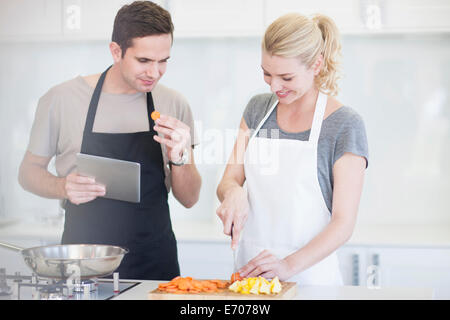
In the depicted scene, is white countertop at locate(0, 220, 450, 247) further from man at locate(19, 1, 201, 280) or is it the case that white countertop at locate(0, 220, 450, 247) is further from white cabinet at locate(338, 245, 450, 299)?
man at locate(19, 1, 201, 280)

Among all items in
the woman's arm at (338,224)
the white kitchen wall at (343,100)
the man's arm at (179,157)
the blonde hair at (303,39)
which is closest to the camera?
the woman's arm at (338,224)

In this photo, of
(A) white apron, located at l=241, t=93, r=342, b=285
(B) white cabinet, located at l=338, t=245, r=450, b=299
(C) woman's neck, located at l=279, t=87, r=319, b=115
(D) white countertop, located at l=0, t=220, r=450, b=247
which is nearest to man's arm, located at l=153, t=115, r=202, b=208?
(D) white countertop, located at l=0, t=220, r=450, b=247

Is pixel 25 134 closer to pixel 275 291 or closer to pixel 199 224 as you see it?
pixel 199 224

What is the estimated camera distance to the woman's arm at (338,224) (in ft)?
4.94

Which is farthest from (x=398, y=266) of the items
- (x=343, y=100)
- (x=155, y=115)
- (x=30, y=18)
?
(x=30, y=18)

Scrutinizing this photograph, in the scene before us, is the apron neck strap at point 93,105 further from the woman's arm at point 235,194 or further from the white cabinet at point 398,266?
the white cabinet at point 398,266

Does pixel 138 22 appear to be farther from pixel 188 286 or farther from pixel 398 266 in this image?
pixel 398 266

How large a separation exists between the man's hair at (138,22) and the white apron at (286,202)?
1.60ft

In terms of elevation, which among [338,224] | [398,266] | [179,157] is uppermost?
[179,157]

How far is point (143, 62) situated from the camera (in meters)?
1.94

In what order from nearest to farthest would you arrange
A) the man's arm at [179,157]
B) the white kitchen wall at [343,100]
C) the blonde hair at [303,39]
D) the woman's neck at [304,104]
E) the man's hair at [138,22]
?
the blonde hair at [303,39]
the woman's neck at [304,104]
the man's arm at [179,157]
the man's hair at [138,22]
the white kitchen wall at [343,100]

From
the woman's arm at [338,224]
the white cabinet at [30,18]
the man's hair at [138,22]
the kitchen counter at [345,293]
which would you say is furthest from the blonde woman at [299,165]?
the white cabinet at [30,18]

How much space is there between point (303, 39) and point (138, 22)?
61 centimetres
